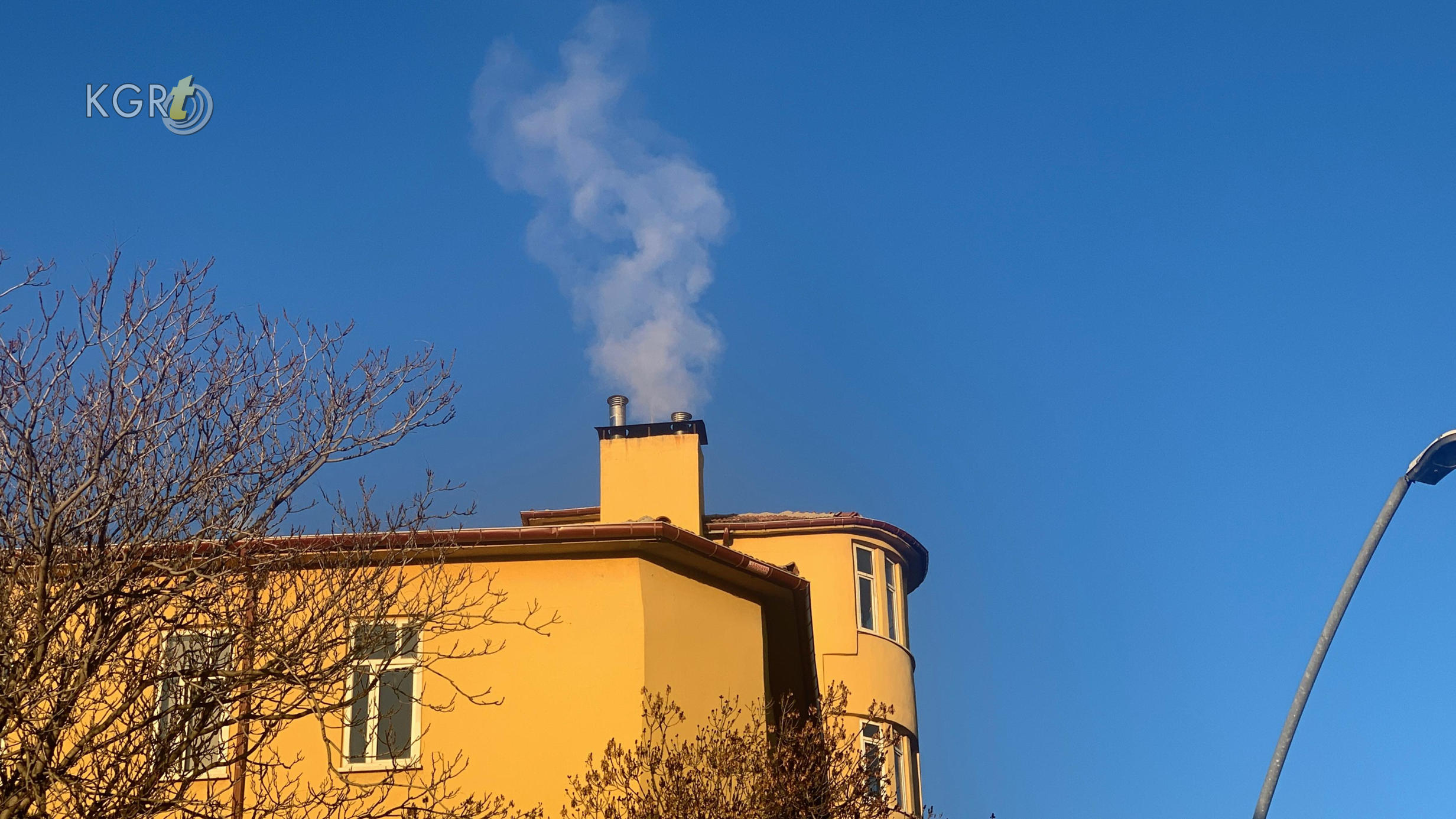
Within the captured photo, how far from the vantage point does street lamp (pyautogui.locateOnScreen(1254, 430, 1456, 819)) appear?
12.9 metres

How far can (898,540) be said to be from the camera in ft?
83.1

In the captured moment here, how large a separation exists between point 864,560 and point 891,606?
0.98m

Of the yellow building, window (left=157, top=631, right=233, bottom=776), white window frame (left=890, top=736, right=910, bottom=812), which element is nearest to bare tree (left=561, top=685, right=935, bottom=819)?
the yellow building

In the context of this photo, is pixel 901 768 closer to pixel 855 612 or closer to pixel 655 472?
pixel 855 612

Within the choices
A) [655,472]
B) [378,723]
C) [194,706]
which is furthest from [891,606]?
[194,706]

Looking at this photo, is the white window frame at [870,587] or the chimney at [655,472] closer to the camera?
the chimney at [655,472]

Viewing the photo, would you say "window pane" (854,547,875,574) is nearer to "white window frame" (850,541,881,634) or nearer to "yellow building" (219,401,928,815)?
"white window frame" (850,541,881,634)

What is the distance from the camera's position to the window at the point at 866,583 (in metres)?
24.1

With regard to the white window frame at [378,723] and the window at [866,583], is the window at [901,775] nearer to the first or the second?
the window at [866,583]

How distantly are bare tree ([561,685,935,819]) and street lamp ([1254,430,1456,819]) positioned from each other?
12.9ft

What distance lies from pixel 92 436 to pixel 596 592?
18.7 ft

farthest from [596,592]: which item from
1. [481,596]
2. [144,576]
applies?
[144,576]

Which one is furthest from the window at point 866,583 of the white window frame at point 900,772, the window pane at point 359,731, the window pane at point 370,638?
the window pane at point 370,638

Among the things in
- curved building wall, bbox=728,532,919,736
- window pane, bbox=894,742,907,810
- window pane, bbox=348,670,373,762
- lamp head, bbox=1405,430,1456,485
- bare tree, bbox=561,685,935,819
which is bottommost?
bare tree, bbox=561,685,935,819
